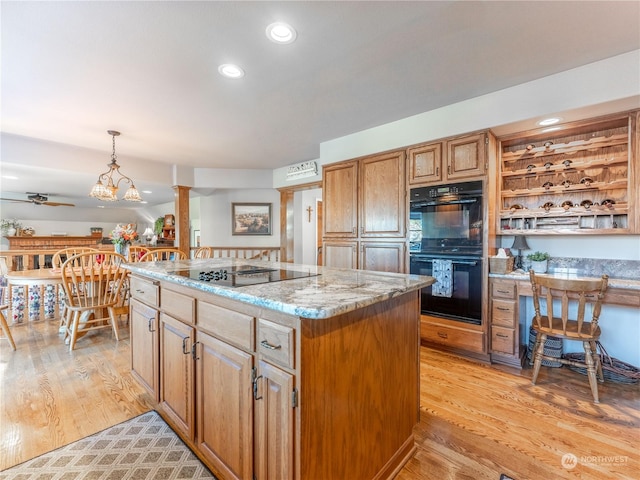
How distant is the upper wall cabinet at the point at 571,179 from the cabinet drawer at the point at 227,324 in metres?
2.66

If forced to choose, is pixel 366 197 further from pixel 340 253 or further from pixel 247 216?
pixel 247 216

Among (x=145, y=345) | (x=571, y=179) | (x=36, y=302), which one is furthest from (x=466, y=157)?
(x=36, y=302)

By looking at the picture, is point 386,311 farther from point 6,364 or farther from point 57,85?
point 6,364

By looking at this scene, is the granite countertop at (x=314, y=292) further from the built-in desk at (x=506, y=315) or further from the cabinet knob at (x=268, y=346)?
the built-in desk at (x=506, y=315)

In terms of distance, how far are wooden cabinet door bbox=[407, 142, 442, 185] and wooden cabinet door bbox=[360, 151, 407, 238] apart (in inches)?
4.1

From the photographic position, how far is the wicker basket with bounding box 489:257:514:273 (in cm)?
250

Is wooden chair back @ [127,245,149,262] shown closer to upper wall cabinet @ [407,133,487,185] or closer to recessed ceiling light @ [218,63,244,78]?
recessed ceiling light @ [218,63,244,78]

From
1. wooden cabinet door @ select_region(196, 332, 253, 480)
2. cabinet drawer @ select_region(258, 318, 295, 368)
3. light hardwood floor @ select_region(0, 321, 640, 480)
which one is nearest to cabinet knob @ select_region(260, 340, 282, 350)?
cabinet drawer @ select_region(258, 318, 295, 368)

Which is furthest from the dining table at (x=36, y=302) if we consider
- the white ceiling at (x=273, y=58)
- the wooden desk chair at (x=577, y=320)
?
the wooden desk chair at (x=577, y=320)

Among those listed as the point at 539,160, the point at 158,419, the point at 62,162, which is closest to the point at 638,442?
the point at 539,160

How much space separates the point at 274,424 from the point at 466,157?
105 inches

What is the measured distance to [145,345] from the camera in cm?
185

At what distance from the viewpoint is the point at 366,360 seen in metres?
1.15

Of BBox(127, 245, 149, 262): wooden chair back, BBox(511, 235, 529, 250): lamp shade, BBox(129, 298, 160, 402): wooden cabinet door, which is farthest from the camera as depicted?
BBox(127, 245, 149, 262): wooden chair back
